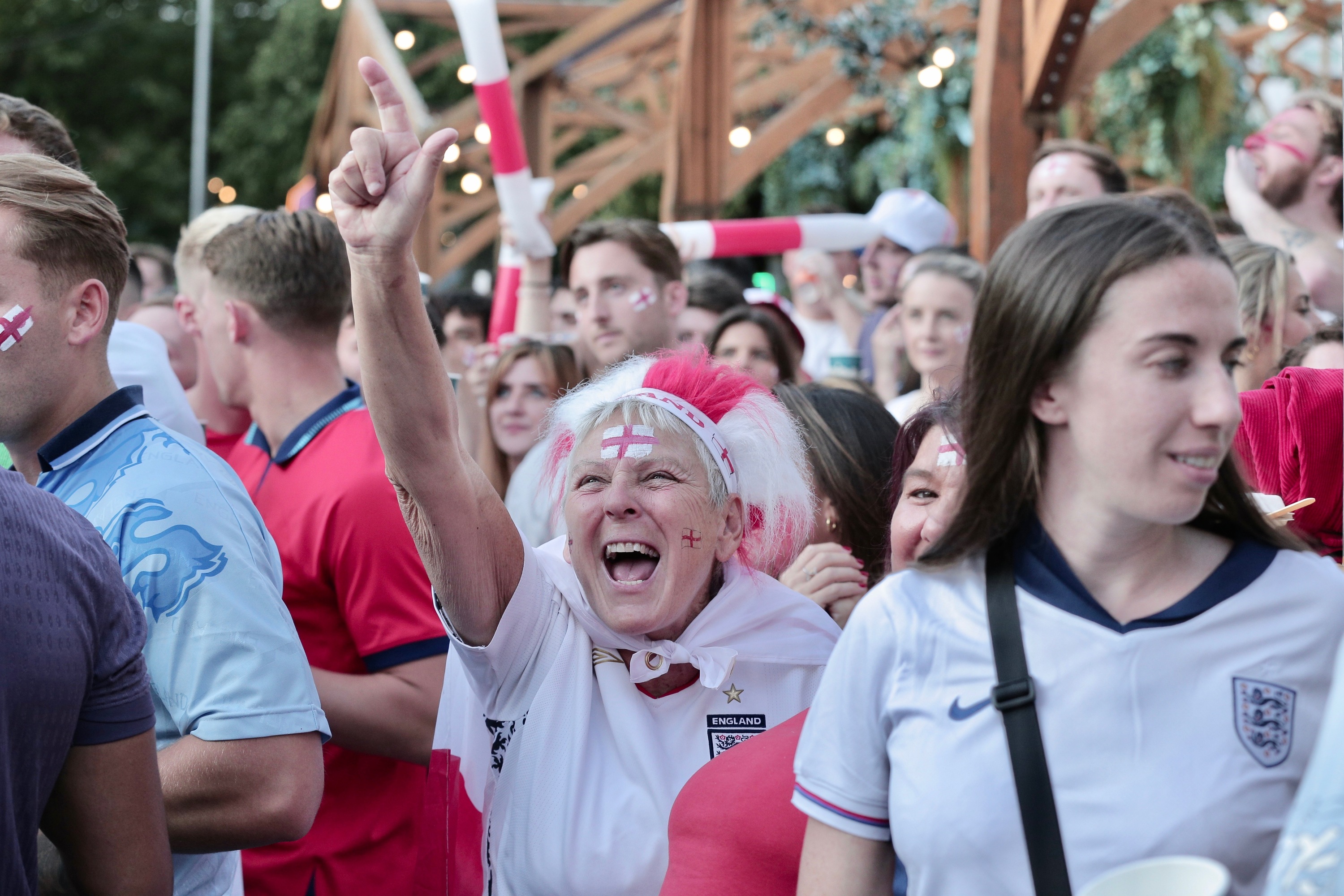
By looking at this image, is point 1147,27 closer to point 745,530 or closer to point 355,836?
point 745,530

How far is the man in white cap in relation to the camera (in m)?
6.18

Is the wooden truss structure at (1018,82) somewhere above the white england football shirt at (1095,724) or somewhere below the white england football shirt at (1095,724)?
above

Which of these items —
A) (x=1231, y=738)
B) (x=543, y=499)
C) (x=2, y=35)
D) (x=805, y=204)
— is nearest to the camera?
(x=1231, y=738)

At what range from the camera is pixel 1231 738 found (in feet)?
4.51

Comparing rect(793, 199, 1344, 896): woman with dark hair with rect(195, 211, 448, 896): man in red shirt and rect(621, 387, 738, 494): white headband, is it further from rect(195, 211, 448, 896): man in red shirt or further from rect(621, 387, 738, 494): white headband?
→ rect(195, 211, 448, 896): man in red shirt

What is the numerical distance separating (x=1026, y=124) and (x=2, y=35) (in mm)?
25330

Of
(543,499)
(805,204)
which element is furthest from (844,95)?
(543,499)

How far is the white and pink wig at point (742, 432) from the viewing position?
250 centimetres

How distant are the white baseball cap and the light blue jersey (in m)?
4.68

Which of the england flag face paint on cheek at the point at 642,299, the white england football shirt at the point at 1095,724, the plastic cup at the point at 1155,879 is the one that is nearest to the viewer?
the plastic cup at the point at 1155,879

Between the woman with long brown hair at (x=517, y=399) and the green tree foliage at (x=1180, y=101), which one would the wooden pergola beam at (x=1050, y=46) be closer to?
the woman with long brown hair at (x=517, y=399)

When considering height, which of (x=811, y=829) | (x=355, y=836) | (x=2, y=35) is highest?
(x=2, y=35)

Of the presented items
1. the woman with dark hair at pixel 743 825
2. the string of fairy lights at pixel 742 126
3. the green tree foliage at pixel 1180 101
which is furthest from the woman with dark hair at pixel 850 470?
the green tree foliage at pixel 1180 101

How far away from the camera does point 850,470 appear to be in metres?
2.98
